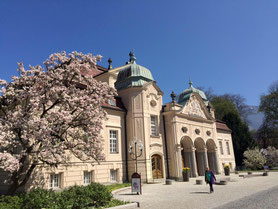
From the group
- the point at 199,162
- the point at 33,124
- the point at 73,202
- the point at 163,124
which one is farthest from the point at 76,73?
the point at 199,162

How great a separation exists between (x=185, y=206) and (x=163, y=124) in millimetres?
15579

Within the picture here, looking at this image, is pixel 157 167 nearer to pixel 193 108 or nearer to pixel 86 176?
pixel 86 176

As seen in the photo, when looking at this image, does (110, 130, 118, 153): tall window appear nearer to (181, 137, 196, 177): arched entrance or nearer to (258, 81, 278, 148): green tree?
(181, 137, 196, 177): arched entrance

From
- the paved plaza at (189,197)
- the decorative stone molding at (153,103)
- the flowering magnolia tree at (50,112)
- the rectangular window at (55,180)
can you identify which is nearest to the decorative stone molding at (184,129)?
the decorative stone molding at (153,103)

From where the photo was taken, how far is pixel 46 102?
12.4m

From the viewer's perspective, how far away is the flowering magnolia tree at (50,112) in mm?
11156

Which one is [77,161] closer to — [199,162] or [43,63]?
[43,63]

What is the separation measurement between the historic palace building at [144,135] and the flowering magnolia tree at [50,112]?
203 inches

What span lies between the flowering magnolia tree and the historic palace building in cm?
516

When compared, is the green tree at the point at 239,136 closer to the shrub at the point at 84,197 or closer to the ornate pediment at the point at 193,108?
the ornate pediment at the point at 193,108

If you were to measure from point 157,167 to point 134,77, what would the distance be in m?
9.84

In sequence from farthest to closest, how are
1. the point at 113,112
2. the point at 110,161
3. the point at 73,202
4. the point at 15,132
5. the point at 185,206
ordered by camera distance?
the point at 113,112 < the point at 110,161 < the point at 15,132 < the point at 185,206 < the point at 73,202

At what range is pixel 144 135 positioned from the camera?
74.6 ft

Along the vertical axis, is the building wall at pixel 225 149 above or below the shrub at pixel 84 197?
above
